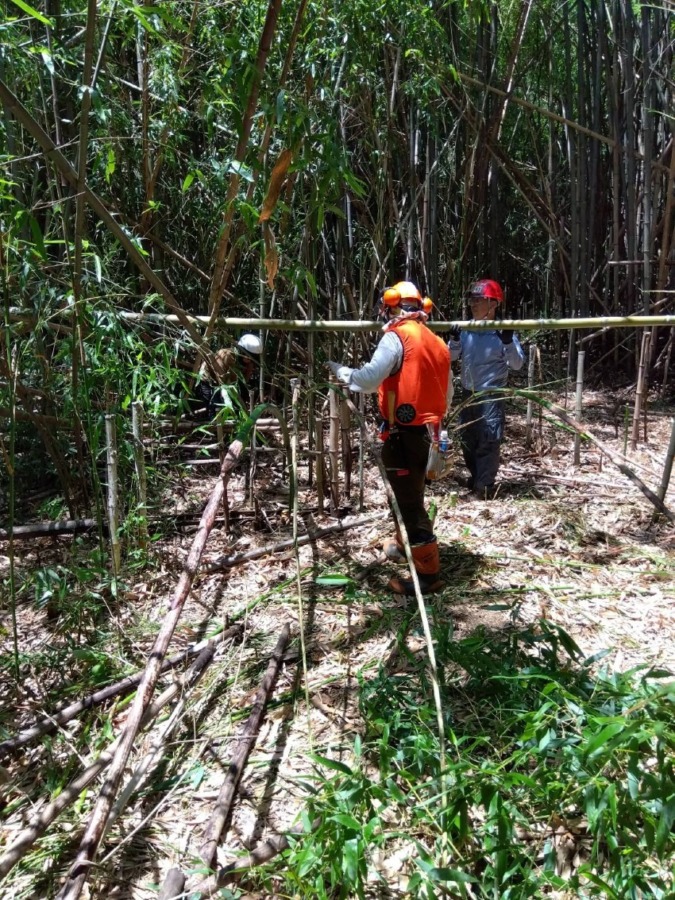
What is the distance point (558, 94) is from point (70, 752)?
7422 mm

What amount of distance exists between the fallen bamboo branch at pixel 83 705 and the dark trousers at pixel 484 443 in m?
1.95

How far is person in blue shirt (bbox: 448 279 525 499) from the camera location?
12.7 feet

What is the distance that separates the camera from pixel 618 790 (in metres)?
1.55

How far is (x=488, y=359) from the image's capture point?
395 centimetres

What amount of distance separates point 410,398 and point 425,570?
744 millimetres

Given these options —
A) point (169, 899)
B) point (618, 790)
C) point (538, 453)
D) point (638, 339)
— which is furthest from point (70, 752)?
point (638, 339)

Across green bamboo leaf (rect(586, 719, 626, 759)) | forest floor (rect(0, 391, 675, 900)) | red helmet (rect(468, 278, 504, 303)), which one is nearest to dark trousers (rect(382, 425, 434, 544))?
forest floor (rect(0, 391, 675, 900))

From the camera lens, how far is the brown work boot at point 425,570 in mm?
2855

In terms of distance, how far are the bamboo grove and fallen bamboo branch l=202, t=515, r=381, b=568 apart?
829 mm

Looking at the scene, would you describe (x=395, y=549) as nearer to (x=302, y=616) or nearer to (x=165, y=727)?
(x=302, y=616)

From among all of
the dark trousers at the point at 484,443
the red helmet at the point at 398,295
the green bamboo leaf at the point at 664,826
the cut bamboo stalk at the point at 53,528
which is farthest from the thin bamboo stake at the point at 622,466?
the cut bamboo stalk at the point at 53,528

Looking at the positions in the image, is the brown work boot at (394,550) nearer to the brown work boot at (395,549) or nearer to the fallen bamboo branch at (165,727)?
the brown work boot at (395,549)

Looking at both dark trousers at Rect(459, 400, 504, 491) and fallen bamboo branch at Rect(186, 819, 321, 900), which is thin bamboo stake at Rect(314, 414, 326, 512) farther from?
fallen bamboo branch at Rect(186, 819, 321, 900)

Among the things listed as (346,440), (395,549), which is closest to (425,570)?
(395,549)
